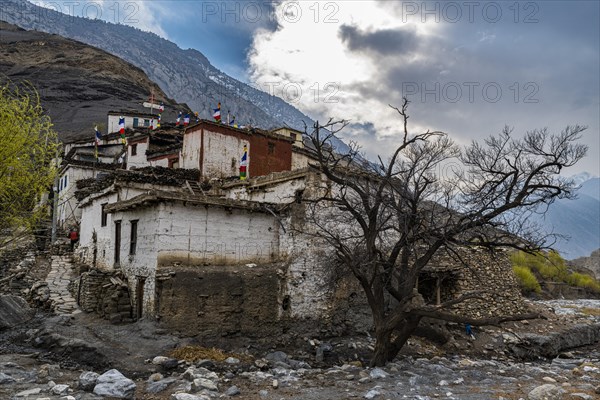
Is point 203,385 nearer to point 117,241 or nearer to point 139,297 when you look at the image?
point 139,297

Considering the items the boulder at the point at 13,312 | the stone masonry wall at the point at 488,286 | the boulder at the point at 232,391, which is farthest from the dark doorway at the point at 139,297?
the stone masonry wall at the point at 488,286

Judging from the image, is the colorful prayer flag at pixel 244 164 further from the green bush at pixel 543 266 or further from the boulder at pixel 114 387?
the green bush at pixel 543 266

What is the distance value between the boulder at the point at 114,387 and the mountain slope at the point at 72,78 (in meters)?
64.3

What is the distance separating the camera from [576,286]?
43031mm

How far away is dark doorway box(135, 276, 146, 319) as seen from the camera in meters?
15.6

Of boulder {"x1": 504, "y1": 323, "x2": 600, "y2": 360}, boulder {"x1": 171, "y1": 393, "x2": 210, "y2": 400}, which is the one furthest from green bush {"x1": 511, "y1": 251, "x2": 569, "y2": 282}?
boulder {"x1": 171, "y1": 393, "x2": 210, "y2": 400}

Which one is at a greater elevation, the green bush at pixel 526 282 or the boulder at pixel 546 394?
the boulder at pixel 546 394

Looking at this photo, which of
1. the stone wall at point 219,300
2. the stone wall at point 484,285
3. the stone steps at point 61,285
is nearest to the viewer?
the stone wall at point 219,300

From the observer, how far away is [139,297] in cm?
1582

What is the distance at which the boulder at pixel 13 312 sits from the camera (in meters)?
15.3

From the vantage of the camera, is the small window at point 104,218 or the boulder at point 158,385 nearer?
the boulder at point 158,385

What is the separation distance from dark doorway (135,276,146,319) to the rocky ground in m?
0.82

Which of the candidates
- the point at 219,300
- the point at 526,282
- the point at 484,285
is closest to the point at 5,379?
the point at 219,300

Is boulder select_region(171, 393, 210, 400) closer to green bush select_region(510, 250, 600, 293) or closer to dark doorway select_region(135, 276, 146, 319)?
dark doorway select_region(135, 276, 146, 319)
